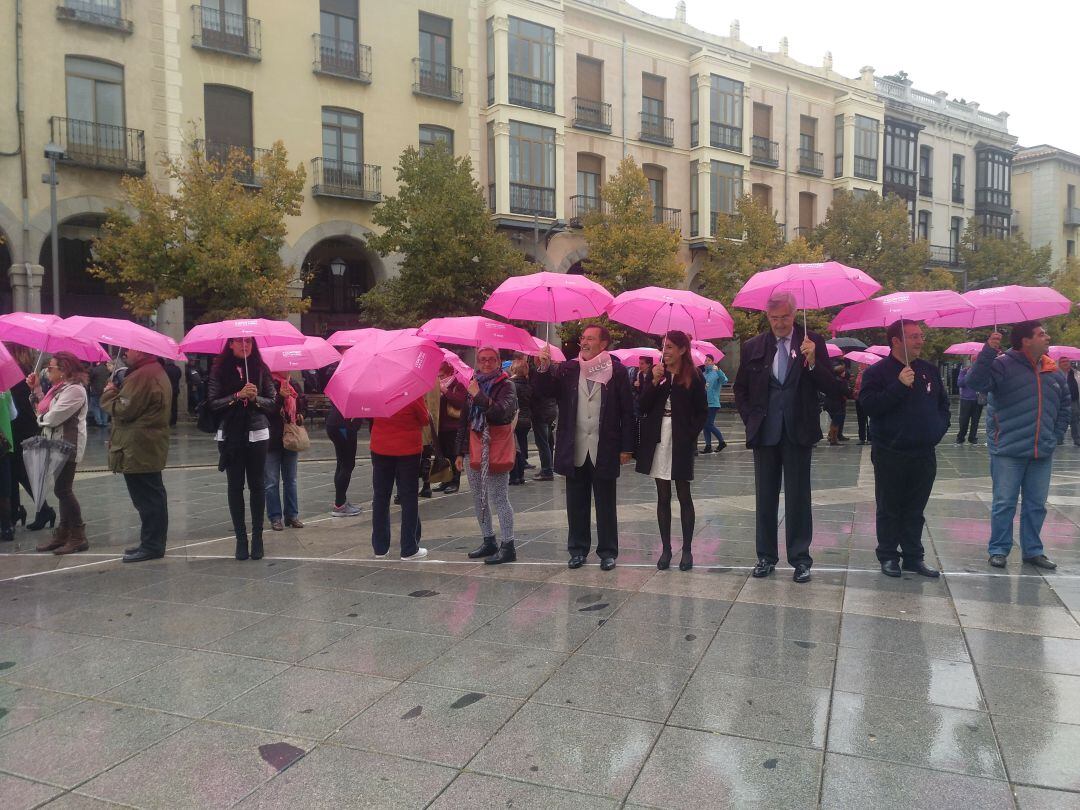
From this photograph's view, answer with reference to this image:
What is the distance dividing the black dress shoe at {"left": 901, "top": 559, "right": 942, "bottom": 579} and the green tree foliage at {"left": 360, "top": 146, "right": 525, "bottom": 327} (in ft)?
57.5

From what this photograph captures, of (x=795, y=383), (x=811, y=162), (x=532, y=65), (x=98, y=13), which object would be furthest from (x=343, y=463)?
(x=811, y=162)

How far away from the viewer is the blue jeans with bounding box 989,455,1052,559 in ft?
21.0

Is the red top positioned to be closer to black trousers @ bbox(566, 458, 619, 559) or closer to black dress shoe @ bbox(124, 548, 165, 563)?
black trousers @ bbox(566, 458, 619, 559)

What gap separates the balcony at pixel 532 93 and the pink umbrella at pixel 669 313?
2270 cm

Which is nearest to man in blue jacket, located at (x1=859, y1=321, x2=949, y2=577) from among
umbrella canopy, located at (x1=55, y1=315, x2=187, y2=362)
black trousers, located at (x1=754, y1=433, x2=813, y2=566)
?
black trousers, located at (x1=754, y1=433, x2=813, y2=566)

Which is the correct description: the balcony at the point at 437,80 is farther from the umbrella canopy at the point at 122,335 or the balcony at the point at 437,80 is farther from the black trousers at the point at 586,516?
the black trousers at the point at 586,516

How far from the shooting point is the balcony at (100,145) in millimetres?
20953

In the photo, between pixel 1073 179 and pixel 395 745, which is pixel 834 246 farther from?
pixel 395 745

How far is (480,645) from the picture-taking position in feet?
15.3

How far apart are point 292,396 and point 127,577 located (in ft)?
8.75

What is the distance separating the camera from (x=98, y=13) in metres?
21.5

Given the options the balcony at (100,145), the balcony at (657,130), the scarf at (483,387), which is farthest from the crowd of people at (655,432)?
the balcony at (657,130)

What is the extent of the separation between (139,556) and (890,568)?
19.0 ft

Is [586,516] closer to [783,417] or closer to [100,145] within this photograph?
[783,417]
